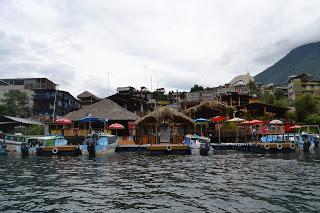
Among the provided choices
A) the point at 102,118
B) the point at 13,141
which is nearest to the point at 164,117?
the point at 102,118

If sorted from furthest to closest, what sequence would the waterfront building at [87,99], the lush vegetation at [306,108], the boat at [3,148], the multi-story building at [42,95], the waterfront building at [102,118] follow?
the multi-story building at [42,95], the waterfront building at [87,99], the lush vegetation at [306,108], the waterfront building at [102,118], the boat at [3,148]

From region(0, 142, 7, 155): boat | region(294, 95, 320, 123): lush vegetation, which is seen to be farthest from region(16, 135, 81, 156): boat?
region(294, 95, 320, 123): lush vegetation

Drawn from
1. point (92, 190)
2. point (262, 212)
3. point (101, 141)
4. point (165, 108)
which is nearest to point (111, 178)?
point (92, 190)

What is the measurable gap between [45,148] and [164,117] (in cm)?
1318

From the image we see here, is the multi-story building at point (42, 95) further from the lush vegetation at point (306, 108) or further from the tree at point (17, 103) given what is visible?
the lush vegetation at point (306, 108)

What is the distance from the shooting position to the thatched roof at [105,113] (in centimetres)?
4244

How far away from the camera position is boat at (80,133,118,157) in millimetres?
29969

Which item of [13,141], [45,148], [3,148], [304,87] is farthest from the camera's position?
[304,87]

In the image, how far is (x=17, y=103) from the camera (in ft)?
224

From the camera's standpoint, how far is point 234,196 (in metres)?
11.9

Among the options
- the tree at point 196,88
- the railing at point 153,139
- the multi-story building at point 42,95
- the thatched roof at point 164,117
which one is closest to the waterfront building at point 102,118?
the railing at point 153,139

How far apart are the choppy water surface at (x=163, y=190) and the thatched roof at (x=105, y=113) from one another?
2272 centimetres

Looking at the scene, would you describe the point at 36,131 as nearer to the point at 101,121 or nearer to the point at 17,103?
the point at 101,121

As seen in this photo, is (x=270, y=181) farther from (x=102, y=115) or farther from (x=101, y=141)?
(x=102, y=115)
